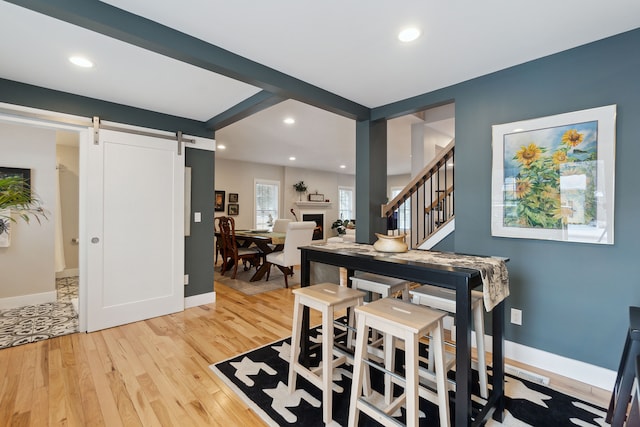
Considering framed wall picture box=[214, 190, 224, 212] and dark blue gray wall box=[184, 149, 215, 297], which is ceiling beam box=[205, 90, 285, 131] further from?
framed wall picture box=[214, 190, 224, 212]

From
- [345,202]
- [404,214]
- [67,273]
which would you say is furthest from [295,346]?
[345,202]

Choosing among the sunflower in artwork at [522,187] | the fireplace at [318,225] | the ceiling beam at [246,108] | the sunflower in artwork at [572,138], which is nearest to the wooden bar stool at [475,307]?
the sunflower in artwork at [522,187]

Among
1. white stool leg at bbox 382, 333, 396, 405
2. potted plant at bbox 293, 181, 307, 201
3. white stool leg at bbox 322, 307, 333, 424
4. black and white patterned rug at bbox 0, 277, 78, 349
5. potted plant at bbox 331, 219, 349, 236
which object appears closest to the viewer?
white stool leg at bbox 322, 307, 333, 424

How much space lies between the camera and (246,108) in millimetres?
3025

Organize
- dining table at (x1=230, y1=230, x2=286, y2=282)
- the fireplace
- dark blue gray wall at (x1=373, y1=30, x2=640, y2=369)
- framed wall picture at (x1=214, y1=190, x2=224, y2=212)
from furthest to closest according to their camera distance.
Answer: the fireplace → framed wall picture at (x1=214, y1=190, x2=224, y2=212) → dining table at (x1=230, y1=230, x2=286, y2=282) → dark blue gray wall at (x1=373, y1=30, x2=640, y2=369)

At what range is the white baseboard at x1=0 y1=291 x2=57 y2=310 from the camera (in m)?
3.58

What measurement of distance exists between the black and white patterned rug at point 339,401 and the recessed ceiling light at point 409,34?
2.29 metres

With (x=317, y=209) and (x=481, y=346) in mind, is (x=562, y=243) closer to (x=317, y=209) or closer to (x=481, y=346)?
(x=481, y=346)

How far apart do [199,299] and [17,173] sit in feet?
8.59

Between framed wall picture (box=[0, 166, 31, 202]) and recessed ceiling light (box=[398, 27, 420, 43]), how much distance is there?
432 centimetres

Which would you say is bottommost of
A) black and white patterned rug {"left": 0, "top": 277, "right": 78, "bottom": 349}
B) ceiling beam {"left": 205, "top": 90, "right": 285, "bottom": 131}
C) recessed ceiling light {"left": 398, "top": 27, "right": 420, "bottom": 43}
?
black and white patterned rug {"left": 0, "top": 277, "right": 78, "bottom": 349}

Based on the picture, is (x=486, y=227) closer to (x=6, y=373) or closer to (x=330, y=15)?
(x=330, y=15)

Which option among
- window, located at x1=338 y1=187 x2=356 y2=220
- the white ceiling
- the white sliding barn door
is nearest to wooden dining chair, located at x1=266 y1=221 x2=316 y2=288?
the white sliding barn door

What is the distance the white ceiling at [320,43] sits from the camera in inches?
66.5
